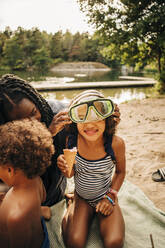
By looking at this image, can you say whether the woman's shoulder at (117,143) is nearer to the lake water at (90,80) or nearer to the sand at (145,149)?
the sand at (145,149)

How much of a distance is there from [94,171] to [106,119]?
561 mm

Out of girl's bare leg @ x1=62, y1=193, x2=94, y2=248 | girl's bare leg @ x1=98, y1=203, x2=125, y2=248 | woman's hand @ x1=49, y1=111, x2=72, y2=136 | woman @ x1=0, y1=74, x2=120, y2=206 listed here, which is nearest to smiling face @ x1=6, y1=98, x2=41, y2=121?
woman @ x1=0, y1=74, x2=120, y2=206

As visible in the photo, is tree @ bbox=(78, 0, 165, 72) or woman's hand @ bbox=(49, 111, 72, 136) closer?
woman's hand @ bbox=(49, 111, 72, 136)

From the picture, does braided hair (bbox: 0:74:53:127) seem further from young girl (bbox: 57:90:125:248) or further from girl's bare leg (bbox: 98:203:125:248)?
girl's bare leg (bbox: 98:203:125:248)

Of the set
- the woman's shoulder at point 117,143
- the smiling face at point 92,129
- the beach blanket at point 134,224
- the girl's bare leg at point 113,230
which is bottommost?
the beach blanket at point 134,224

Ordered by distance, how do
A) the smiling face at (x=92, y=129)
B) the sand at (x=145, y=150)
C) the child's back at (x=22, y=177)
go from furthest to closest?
the sand at (x=145, y=150) < the smiling face at (x=92, y=129) < the child's back at (x=22, y=177)

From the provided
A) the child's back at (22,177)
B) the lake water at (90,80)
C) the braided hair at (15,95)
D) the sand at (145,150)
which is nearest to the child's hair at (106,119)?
the braided hair at (15,95)

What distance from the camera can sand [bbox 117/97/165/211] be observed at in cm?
277

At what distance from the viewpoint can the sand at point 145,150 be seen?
2.77m

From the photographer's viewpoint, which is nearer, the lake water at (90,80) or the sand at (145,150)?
the sand at (145,150)

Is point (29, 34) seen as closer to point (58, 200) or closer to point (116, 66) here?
point (116, 66)

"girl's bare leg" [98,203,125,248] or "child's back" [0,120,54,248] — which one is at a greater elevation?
"child's back" [0,120,54,248]

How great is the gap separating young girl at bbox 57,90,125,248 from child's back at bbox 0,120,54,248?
1.36ft

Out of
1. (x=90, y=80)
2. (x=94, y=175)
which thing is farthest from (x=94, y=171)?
(x=90, y=80)
